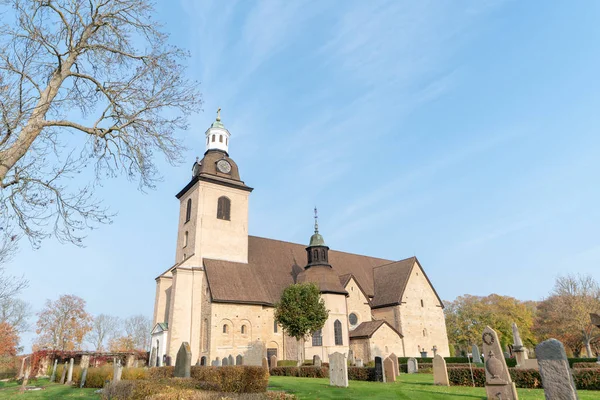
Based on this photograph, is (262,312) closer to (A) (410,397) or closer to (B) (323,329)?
(B) (323,329)

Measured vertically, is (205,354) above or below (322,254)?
below

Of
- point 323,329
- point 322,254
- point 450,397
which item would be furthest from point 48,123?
point 322,254

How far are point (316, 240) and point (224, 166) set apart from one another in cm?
1120

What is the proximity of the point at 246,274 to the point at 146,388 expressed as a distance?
24.0 m

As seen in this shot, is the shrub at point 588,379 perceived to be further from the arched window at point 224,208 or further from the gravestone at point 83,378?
the arched window at point 224,208

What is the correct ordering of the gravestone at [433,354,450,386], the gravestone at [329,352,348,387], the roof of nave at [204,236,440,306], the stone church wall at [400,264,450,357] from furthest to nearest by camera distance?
1. the stone church wall at [400,264,450,357]
2. the roof of nave at [204,236,440,306]
3. the gravestone at [329,352,348,387]
4. the gravestone at [433,354,450,386]

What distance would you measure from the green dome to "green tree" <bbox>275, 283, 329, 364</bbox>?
7320mm

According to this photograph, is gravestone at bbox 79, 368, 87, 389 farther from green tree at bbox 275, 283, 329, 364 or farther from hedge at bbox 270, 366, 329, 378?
green tree at bbox 275, 283, 329, 364

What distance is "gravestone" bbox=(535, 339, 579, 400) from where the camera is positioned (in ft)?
21.3

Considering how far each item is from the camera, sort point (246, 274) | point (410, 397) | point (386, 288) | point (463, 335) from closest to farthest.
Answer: point (410, 397), point (246, 274), point (386, 288), point (463, 335)

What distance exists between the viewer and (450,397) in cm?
1151

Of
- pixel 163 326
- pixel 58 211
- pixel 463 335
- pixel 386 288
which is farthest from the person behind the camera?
pixel 463 335

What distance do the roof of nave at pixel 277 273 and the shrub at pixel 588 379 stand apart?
21654 mm

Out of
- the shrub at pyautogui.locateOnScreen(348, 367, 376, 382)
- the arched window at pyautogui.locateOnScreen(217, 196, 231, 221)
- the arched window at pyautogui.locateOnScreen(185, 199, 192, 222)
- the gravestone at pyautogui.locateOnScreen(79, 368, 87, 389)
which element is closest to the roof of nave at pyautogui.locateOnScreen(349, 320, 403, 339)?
the shrub at pyautogui.locateOnScreen(348, 367, 376, 382)
